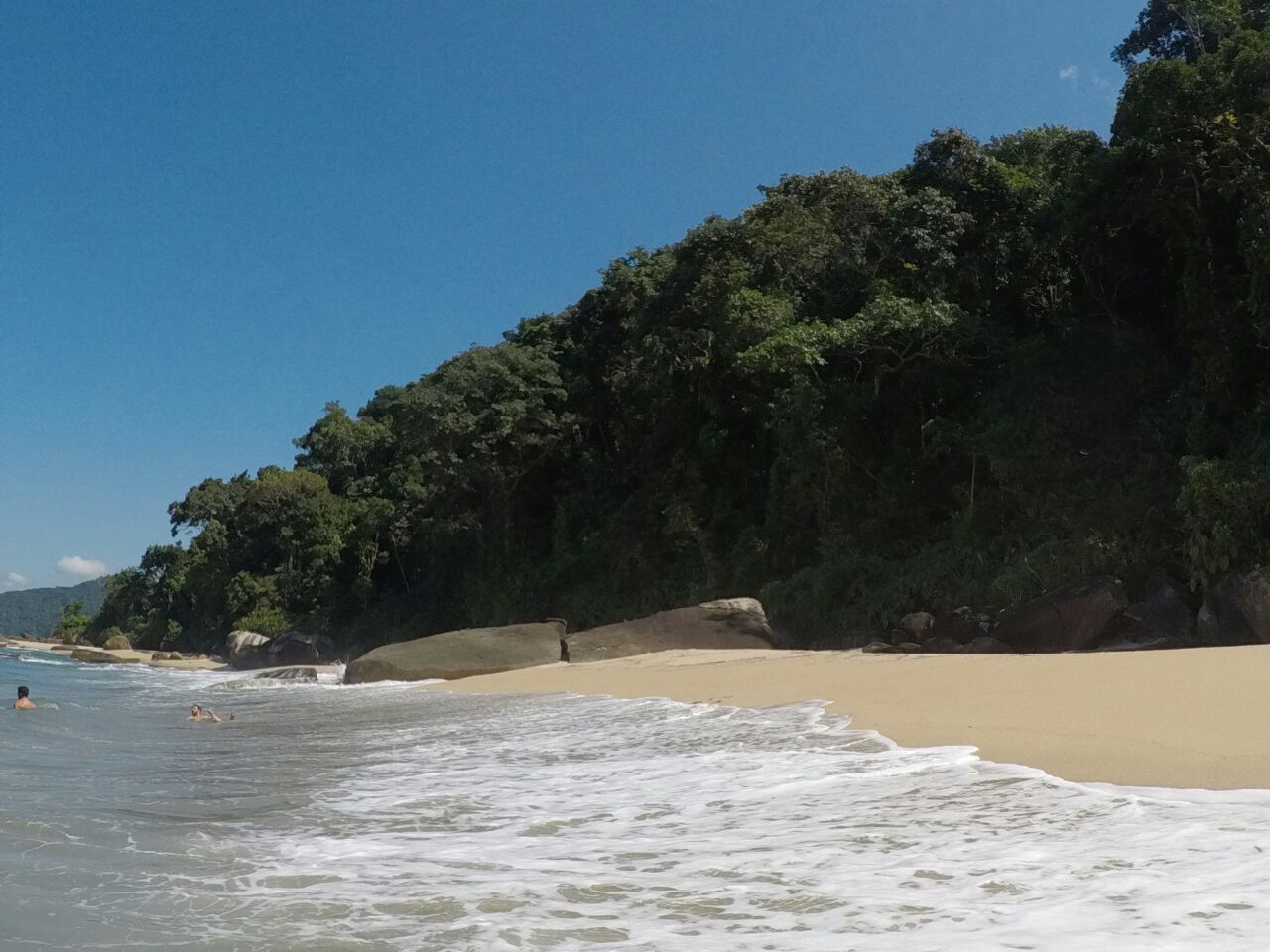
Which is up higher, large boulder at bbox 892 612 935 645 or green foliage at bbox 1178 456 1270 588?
green foliage at bbox 1178 456 1270 588

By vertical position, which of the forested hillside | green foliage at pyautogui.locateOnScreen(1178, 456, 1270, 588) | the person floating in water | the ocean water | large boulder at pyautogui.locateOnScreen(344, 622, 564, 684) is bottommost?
the person floating in water

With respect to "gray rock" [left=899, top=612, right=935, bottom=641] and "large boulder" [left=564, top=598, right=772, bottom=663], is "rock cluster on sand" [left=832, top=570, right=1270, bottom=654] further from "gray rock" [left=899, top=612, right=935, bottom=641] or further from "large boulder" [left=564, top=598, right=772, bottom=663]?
"large boulder" [left=564, top=598, right=772, bottom=663]

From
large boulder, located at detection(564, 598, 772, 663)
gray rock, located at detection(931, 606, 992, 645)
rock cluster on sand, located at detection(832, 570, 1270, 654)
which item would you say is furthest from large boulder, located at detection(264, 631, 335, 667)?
rock cluster on sand, located at detection(832, 570, 1270, 654)

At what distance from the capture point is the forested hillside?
1396 centimetres

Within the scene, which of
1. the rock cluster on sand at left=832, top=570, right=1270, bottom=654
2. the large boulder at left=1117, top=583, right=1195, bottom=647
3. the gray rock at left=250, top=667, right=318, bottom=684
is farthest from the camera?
the gray rock at left=250, top=667, right=318, bottom=684

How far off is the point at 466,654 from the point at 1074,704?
12.8 meters

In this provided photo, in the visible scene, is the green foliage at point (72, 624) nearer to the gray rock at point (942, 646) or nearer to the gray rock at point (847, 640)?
the gray rock at point (847, 640)

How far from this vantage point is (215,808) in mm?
5223

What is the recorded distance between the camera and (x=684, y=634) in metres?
16.4

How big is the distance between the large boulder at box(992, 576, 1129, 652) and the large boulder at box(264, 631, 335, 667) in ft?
95.8

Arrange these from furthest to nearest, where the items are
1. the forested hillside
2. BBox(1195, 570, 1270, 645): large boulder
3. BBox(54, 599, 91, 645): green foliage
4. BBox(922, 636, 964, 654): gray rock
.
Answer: BBox(54, 599, 91, 645): green foliage, the forested hillside, BBox(922, 636, 964, 654): gray rock, BBox(1195, 570, 1270, 645): large boulder

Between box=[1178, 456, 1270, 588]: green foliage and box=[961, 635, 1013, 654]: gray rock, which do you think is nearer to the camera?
box=[1178, 456, 1270, 588]: green foliage

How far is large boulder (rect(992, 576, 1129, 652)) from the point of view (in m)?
12.5

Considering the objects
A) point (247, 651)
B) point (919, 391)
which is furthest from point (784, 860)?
point (247, 651)
